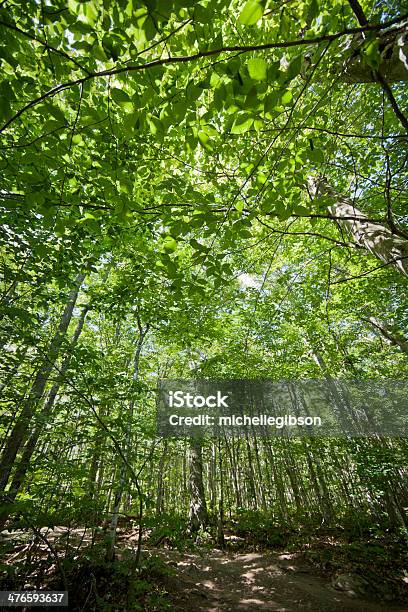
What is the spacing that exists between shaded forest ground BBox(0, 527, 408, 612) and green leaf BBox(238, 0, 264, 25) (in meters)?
4.12

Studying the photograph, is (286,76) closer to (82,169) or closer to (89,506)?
(82,169)

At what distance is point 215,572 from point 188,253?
7048mm

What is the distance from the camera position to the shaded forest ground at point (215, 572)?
348cm

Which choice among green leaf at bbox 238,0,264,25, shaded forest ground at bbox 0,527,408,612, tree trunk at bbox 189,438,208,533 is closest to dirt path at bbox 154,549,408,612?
shaded forest ground at bbox 0,527,408,612

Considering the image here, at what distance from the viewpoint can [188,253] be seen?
588 cm

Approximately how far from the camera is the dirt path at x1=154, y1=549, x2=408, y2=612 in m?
4.76

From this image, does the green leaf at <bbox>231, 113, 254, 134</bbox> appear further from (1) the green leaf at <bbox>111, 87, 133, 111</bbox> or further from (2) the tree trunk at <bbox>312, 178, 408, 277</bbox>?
(2) the tree trunk at <bbox>312, 178, 408, 277</bbox>

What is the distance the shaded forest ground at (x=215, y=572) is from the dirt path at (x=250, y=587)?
2cm

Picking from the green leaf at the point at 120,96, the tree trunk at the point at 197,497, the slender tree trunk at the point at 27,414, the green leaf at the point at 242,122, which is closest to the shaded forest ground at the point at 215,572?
the tree trunk at the point at 197,497

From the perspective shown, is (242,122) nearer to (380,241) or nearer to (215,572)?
(380,241)

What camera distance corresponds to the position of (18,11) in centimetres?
179

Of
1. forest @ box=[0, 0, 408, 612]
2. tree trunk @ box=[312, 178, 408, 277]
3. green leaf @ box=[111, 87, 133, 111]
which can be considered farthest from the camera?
tree trunk @ box=[312, 178, 408, 277]

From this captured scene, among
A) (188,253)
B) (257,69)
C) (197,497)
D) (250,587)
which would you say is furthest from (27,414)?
(197,497)

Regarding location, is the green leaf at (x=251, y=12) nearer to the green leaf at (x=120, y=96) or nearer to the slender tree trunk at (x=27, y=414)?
the green leaf at (x=120, y=96)
